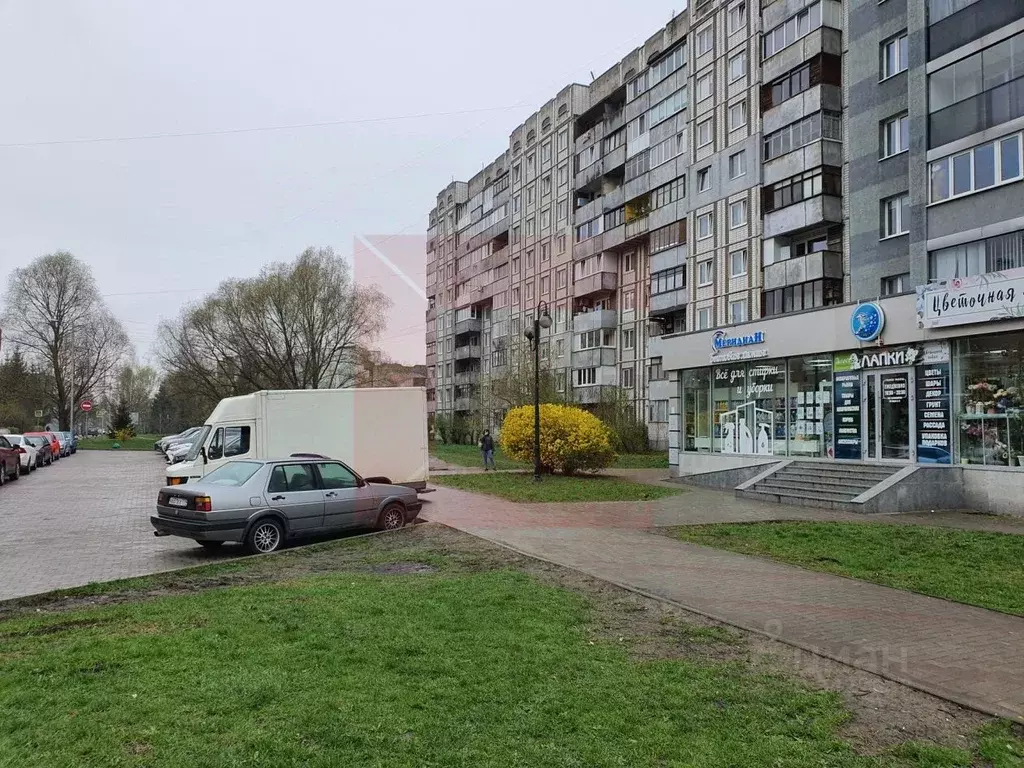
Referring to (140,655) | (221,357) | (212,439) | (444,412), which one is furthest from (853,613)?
(444,412)

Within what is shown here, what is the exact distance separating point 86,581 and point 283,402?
9255mm

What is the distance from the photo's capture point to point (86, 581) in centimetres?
980

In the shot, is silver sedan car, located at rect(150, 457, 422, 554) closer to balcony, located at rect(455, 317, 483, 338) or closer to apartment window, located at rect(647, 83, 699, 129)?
apartment window, located at rect(647, 83, 699, 129)

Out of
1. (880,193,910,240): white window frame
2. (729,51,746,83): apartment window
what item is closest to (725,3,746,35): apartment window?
(729,51,746,83): apartment window

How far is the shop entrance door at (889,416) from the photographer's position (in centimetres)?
1920

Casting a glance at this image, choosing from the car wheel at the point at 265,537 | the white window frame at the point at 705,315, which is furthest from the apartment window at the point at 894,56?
the car wheel at the point at 265,537

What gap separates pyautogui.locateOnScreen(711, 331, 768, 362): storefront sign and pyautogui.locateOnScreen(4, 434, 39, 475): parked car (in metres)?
25.1

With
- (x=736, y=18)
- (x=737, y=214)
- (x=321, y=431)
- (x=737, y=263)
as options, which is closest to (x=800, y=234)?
(x=737, y=263)

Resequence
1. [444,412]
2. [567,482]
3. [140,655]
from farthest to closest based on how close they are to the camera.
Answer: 1. [444,412]
2. [567,482]
3. [140,655]

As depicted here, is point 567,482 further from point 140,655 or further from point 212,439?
point 140,655

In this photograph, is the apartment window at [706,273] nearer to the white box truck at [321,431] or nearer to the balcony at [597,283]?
the balcony at [597,283]

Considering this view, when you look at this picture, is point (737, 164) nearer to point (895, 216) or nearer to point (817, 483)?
point (895, 216)

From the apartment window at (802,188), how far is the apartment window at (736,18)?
863 centimetres

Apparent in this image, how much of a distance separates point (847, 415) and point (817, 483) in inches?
88.3
